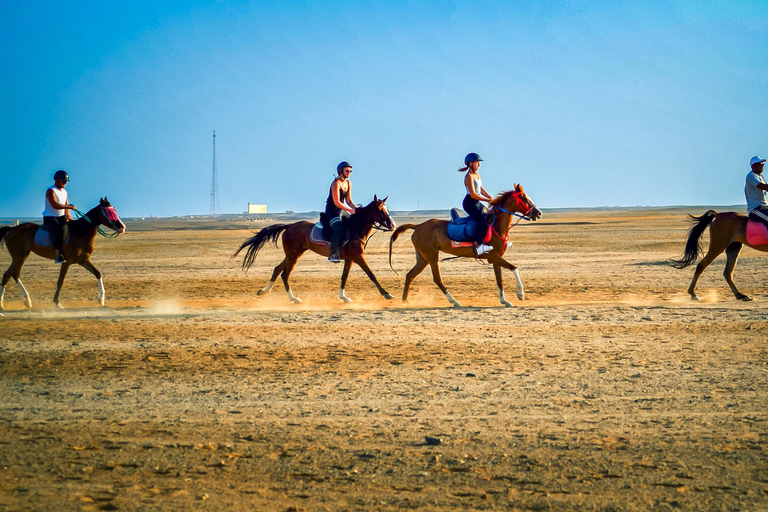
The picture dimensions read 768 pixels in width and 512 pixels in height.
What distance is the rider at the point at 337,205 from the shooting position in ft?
48.9

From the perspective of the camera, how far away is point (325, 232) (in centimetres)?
1509

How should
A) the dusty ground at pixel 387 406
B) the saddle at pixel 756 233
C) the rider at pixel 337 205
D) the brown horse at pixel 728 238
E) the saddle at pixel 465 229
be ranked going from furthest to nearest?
the rider at pixel 337 205
the saddle at pixel 465 229
the brown horse at pixel 728 238
the saddle at pixel 756 233
the dusty ground at pixel 387 406

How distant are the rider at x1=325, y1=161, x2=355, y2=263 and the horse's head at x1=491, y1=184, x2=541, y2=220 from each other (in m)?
3.24

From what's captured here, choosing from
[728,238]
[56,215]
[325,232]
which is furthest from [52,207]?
[728,238]

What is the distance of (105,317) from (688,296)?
40.4 ft

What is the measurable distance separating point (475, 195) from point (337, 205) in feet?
9.91

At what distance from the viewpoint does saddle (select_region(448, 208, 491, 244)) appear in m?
14.3

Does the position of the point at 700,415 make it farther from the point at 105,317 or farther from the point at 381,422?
the point at 105,317

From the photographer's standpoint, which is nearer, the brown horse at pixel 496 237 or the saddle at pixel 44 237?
the brown horse at pixel 496 237

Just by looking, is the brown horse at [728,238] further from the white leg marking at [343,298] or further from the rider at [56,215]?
the rider at [56,215]

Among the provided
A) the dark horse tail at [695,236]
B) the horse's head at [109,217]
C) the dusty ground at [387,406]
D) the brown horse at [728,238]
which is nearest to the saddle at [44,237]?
the horse's head at [109,217]

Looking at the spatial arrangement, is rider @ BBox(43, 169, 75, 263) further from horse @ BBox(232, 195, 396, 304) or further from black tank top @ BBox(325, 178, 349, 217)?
black tank top @ BBox(325, 178, 349, 217)

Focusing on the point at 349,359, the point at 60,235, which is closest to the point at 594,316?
the point at 349,359

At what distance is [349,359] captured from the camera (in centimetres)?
927
